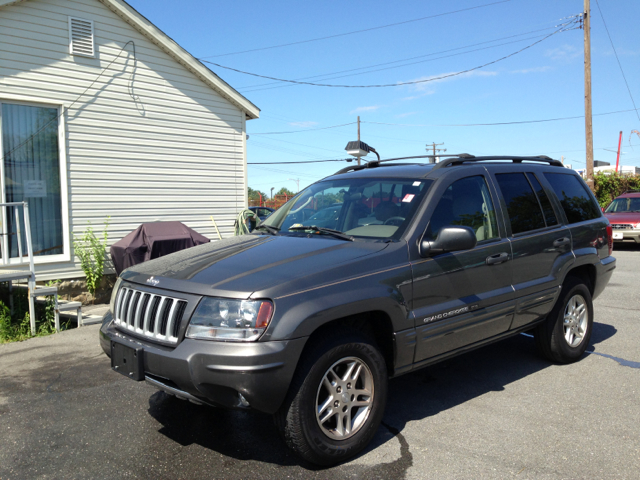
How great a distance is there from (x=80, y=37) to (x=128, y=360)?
7584 mm

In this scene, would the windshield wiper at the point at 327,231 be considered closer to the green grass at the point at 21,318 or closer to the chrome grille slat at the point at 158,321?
the chrome grille slat at the point at 158,321

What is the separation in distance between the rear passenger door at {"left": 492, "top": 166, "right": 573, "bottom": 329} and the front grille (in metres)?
2.78

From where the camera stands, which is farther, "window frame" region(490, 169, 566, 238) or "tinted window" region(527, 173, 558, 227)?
"tinted window" region(527, 173, 558, 227)

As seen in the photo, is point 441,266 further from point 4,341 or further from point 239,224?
point 239,224

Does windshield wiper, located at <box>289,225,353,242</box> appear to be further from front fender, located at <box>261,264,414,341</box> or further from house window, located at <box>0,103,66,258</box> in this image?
house window, located at <box>0,103,66,258</box>

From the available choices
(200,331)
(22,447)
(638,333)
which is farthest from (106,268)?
(638,333)

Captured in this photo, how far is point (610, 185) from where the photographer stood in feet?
77.3

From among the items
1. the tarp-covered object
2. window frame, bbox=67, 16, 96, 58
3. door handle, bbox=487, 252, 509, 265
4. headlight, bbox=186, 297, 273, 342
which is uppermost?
window frame, bbox=67, 16, 96, 58

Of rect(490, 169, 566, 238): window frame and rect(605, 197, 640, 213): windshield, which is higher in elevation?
rect(490, 169, 566, 238): window frame

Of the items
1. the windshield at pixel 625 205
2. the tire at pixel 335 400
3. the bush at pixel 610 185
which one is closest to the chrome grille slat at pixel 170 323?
the tire at pixel 335 400

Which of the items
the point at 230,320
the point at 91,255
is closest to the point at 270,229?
the point at 230,320

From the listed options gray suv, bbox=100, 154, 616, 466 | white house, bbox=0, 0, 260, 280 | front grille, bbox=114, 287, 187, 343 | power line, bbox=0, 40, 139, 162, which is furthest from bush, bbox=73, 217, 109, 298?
front grille, bbox=114, 287, 187, 343

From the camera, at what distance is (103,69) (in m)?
9.24

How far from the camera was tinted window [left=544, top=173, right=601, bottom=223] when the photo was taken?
521 centimetres
